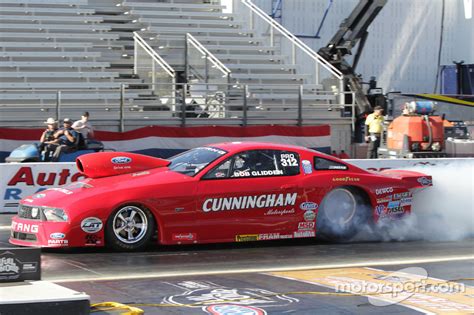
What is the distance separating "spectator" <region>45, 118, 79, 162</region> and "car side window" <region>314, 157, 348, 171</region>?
710 centimetres

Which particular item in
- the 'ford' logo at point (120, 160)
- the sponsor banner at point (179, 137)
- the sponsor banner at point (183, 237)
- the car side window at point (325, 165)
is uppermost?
the sponsor banner at point (179, 137)

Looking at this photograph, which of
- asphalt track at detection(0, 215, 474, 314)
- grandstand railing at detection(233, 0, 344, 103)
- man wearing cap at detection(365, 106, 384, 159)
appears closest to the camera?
asphalt track at detection(0, 215, 474, 314)

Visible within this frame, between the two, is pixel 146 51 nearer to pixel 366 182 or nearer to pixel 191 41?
pixel 191 41

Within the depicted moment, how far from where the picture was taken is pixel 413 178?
11727 millimetres

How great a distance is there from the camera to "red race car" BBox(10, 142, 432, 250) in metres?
9.78

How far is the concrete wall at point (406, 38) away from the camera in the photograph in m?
32.0

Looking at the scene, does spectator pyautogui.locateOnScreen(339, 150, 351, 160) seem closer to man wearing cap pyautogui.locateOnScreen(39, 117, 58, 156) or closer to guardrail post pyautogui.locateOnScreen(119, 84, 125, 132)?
guardrail post pyautogui.locateOnScreen(119, 84, 125, 132)

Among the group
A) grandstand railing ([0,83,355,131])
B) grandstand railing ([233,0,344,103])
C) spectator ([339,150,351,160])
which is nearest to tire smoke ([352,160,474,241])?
spectator ([339,150,351,160])

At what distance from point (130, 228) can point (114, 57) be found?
624 inches

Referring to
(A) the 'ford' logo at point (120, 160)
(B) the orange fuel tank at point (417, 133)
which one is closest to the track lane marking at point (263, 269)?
(A) the 'ford' logo at point (120, 160)

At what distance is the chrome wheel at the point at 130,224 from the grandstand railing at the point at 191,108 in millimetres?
11977

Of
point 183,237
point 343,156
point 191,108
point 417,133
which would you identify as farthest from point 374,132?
point 183,237

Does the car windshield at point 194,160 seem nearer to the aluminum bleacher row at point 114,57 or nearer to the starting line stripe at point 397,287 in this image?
the starting line stripe at point 397,287

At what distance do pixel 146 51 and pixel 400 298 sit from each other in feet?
59.9
